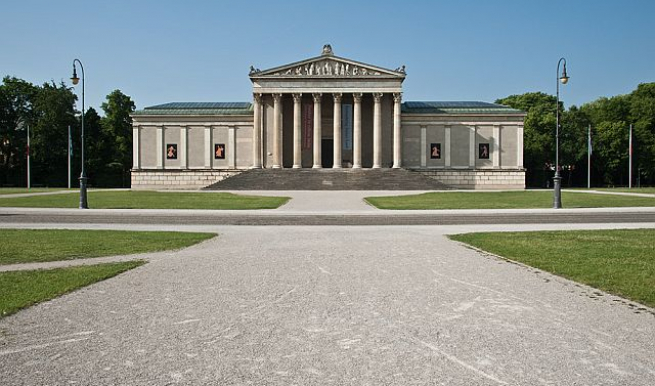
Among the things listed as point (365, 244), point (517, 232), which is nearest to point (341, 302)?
point (365, 244)

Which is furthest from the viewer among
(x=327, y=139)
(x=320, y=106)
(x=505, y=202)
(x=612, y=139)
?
(x=612, y=139)

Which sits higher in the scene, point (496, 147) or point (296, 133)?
point (296, 133)

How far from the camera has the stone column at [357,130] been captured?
235ft

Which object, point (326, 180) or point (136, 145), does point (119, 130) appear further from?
point (326, 180)

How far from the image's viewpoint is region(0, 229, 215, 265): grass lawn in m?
12.7

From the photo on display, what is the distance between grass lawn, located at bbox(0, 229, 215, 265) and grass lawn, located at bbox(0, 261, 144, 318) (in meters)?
2.05

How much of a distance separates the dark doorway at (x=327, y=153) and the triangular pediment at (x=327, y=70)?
35.8ft

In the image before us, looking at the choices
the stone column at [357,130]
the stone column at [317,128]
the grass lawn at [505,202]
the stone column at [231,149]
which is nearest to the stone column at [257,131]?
the stone column at [231,149]

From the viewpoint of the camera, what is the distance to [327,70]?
71875 millimetres

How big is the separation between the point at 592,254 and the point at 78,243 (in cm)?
1447

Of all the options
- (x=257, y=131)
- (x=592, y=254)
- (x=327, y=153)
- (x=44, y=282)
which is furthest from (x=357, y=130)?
(x=44, y=282)

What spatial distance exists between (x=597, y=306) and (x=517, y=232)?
11327 mm

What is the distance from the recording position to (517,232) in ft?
60.5

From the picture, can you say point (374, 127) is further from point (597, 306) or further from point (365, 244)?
point (597, 306)
